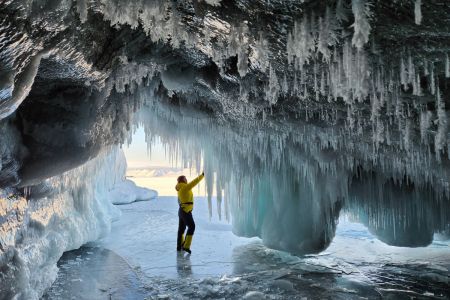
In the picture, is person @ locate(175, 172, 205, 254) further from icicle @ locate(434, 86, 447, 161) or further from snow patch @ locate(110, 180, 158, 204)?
snow patch @ locate(110, 180, 158, 204)

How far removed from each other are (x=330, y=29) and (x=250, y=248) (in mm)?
7010

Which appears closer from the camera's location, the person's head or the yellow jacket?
the yellow jacket

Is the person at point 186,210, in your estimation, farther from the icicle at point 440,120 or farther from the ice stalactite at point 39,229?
the icicle at point 440,120

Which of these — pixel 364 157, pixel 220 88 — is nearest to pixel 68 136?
pixel 220 88

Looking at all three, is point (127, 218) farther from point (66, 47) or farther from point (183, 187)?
point (66, 47)

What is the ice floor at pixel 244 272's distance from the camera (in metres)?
5.16

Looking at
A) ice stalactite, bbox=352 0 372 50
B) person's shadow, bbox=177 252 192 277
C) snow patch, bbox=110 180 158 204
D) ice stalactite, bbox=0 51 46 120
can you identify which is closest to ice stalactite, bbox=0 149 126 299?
ice stalactite, bbox=0 51 46 120

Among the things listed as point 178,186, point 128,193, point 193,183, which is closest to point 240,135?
point 193,183

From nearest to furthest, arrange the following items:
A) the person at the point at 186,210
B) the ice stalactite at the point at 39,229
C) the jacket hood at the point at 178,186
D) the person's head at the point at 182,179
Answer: the ice stalactite at the point at 39,229 < the person at the point at 186,210 < the jacket hood at the point at 178,186 < the person's head at the point at 182,179

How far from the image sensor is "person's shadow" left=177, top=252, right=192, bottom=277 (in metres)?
Result: 6.11

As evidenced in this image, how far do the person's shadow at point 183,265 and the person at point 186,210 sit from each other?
300 millimetres

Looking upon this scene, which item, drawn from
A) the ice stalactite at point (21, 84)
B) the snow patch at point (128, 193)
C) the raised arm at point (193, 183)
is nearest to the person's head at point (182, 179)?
the raised arm at point (193, 183)

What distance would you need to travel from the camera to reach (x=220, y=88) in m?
4.52

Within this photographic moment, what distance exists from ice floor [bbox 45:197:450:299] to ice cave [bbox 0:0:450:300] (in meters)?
0.05
